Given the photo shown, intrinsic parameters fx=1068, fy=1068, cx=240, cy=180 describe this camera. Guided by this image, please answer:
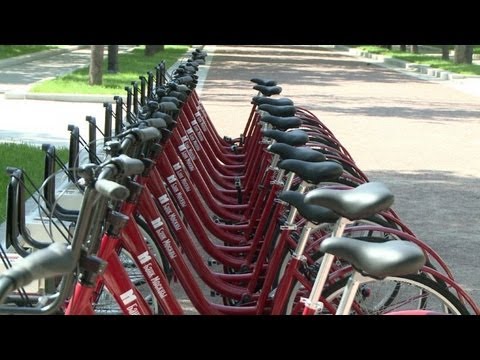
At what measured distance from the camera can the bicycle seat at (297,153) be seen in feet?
14.6

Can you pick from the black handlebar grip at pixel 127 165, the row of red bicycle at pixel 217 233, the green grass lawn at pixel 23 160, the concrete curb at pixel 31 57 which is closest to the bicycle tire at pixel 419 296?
the row of red bicycle at pixel 217 233

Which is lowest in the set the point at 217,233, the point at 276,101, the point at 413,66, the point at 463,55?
the point at 413,66

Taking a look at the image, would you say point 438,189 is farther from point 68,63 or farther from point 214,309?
point 68,63

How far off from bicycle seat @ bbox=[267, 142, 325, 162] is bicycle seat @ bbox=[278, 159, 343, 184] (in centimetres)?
30

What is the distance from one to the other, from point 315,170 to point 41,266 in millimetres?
2161

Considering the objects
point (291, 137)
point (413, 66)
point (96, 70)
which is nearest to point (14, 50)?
point (413, 66)

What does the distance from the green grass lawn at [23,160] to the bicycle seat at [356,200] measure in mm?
5235

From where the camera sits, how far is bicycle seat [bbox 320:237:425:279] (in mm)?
2521

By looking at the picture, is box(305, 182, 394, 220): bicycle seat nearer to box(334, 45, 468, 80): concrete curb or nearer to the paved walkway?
the paved walkway

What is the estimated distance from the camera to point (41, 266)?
1.97 meters

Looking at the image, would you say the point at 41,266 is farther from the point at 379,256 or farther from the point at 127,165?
the point at 127,165

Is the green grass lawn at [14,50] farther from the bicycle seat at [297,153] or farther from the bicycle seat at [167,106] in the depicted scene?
the bicycle seat at [297,153]
